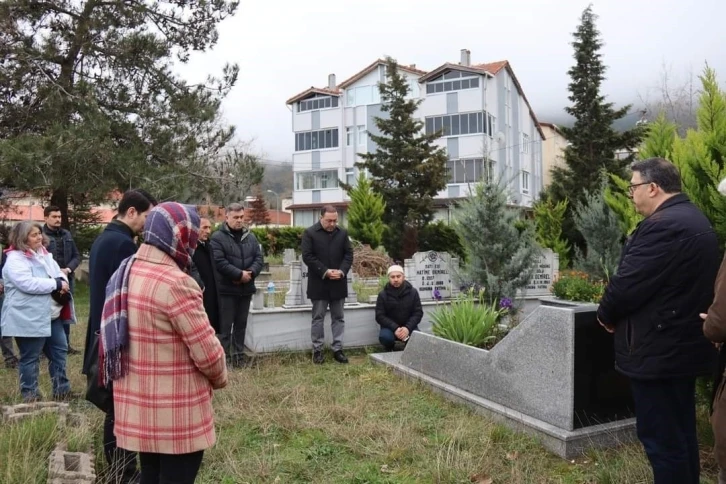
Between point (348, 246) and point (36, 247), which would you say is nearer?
point (36, 247)

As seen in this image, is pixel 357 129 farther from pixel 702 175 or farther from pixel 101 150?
pixel 702 175

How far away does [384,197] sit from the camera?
84.1 ft

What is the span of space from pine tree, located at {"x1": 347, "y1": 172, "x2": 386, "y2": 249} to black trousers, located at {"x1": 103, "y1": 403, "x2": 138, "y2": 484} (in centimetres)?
1935

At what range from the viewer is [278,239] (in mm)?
28641

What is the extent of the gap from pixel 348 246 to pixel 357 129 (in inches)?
1422

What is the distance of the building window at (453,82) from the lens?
36969 millimetres

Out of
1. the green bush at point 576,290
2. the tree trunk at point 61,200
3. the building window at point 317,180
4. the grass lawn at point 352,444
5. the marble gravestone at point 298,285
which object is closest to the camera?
the grass lawn at point 352,444

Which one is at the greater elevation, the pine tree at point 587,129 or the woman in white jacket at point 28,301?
the pine tree at point 587,129

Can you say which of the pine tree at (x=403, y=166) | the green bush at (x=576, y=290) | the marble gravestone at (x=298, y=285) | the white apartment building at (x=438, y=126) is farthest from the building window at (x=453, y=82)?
the marble gravestone at (x=298, y=285)

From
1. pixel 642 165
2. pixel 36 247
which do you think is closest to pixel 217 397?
pixel 36 247

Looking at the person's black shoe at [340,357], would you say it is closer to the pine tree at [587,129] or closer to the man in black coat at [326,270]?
the man in black coat at [326,270]

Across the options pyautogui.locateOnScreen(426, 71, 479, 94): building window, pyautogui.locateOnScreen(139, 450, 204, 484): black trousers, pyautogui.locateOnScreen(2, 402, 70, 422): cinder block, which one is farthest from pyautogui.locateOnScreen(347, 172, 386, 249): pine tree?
pyautogui.locateOnScreen(139, 450, 204, 484): black trousers

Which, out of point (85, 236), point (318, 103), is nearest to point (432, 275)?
point (85, 236)

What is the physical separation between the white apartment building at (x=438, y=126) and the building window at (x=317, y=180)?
8 centimetres
